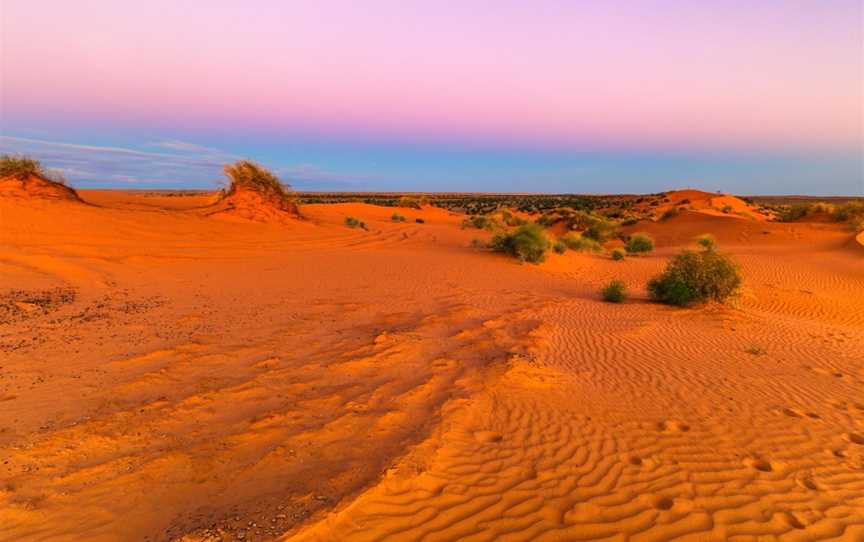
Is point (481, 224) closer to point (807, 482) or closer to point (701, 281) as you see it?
point (701, 281)

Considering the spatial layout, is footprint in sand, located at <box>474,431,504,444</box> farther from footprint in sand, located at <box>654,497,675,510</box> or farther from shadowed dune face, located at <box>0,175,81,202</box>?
shadowed dune face, located at <box>0,175,81,202</box>

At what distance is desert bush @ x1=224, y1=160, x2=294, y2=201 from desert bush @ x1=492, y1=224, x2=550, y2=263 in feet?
32.2

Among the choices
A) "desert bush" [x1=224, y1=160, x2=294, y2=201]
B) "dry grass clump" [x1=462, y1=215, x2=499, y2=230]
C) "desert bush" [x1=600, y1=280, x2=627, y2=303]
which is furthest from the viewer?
"dry grass clump" [x1=462, y1=215, x2=499, y2=230]

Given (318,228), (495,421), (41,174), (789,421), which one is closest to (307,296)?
(495,421)

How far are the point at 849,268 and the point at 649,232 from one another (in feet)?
49.2

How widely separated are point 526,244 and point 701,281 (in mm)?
5626

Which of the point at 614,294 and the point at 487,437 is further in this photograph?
the point at 614,294

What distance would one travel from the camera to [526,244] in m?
15.5

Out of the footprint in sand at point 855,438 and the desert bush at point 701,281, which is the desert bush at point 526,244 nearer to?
the desert bush at point 701,281

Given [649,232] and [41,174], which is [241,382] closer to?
[41,174]

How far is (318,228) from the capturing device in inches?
782

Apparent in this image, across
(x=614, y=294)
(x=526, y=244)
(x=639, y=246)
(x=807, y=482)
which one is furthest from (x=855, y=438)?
(x=639, y=246)

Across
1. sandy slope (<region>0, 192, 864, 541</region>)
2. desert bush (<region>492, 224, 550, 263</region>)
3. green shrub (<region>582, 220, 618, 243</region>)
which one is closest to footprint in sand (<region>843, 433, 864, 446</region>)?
sandy slope (<region>0, 192, 864, 541</region>)

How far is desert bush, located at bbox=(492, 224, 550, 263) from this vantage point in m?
15.5
